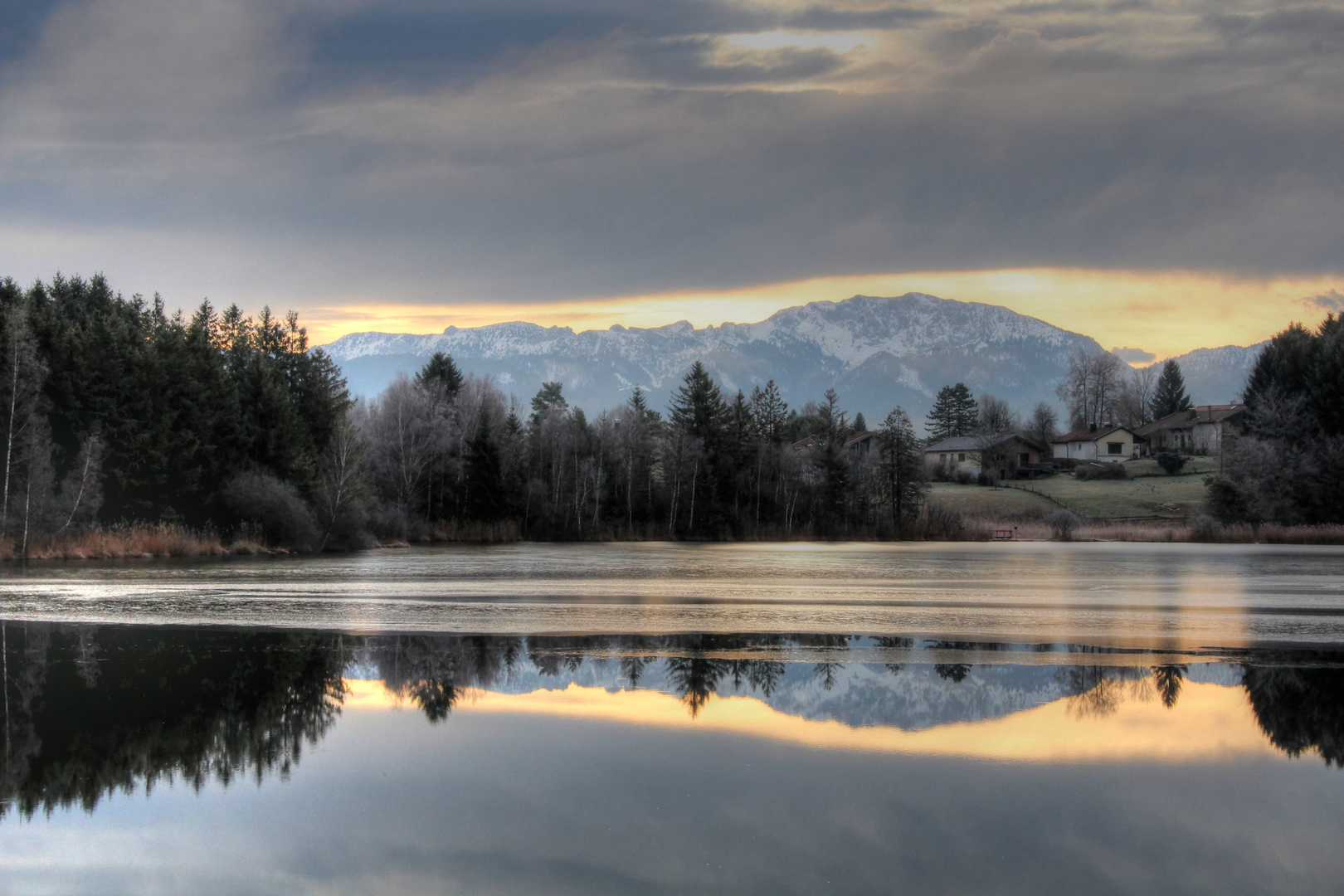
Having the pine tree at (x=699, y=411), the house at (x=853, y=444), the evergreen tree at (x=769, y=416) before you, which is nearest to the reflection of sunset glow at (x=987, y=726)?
the pine tree at (x=699, y=411)

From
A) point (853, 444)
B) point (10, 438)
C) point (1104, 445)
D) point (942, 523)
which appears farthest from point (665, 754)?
point (1104, 445)

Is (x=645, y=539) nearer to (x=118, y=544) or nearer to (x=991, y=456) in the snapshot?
(x=118, y=544)

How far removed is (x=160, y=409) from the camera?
188 feet

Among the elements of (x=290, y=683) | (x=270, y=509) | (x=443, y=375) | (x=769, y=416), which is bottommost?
(x=290, y=683)

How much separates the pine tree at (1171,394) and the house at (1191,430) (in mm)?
20149

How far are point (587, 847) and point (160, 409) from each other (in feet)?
187

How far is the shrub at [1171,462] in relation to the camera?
115188 mm

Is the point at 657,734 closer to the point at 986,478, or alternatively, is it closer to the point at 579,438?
the point at 579,438

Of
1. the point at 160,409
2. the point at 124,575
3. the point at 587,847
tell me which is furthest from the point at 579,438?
the point at 587,847

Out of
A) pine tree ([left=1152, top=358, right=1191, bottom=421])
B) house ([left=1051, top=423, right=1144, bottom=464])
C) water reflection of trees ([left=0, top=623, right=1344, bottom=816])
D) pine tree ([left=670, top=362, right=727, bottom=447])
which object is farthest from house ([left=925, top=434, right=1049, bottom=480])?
water reflection of trees ([left=0, top=623, right=1344, bottom=816])

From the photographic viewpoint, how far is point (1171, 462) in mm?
115875

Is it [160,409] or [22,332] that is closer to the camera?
[22,332]

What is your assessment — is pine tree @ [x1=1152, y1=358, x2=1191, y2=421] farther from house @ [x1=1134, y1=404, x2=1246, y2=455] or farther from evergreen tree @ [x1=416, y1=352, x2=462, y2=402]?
evergreen tree @ [x1=416, y1=352, x2=462, y2=402]

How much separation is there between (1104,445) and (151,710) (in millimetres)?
143559
